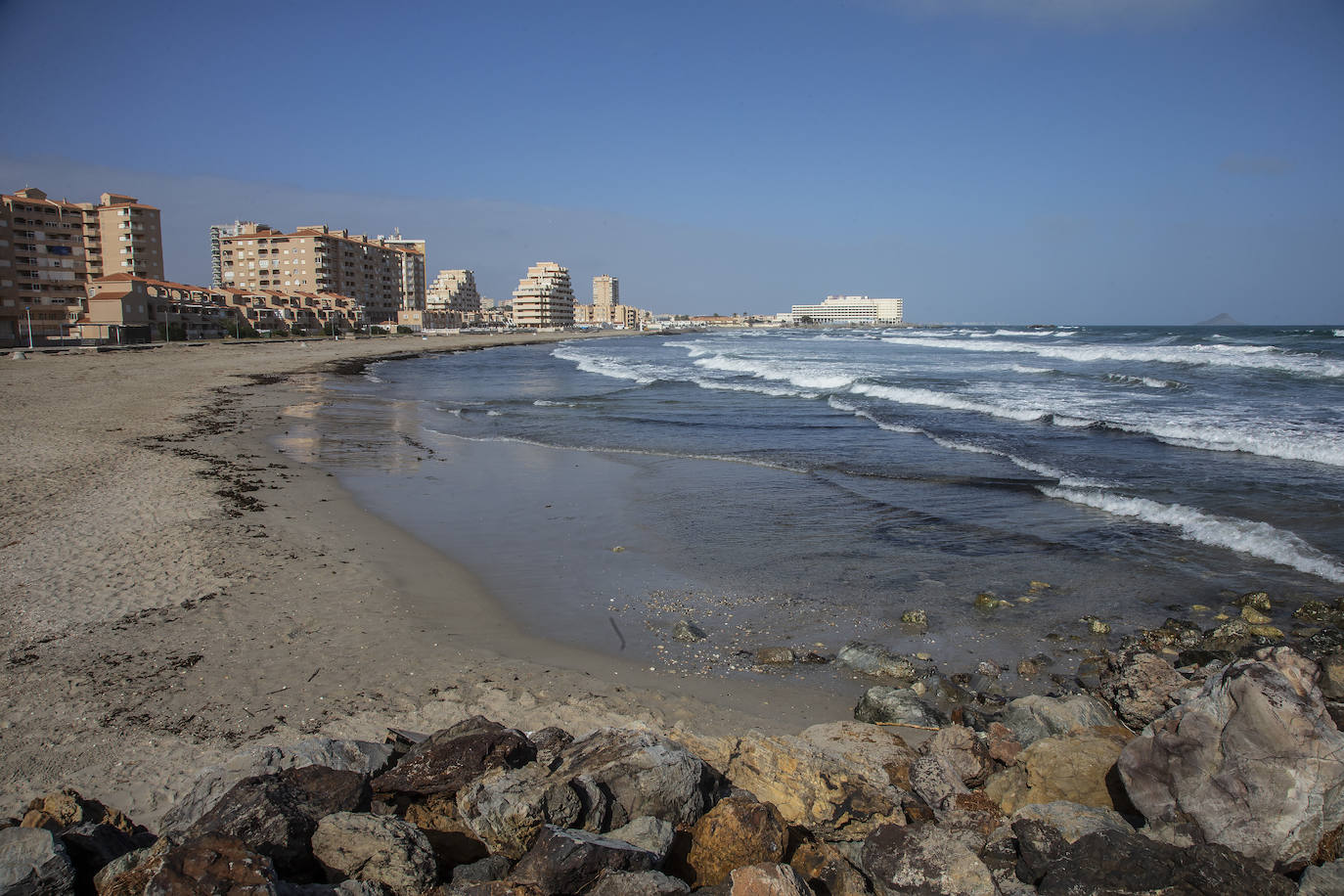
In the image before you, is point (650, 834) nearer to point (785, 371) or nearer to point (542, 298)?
point (785, 371)

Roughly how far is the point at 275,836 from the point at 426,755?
2.68ft

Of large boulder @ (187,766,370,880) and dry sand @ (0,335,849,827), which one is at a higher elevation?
large boulder @ (187,766,370,880)

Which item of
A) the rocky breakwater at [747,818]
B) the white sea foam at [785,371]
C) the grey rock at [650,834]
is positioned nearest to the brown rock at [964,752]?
the rocky breakwater at [747,818]

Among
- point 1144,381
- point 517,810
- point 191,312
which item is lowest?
point 517,810

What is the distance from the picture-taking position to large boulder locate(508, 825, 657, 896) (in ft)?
10.1

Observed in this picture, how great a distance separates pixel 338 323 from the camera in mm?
97000

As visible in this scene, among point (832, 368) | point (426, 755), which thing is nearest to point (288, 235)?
point (832, 368)

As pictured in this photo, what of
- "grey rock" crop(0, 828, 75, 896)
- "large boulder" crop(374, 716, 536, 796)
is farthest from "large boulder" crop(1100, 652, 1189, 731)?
"grey rock" crop(0, 828, 75, 896)

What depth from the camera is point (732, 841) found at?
3377 mm

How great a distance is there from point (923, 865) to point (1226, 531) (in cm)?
855

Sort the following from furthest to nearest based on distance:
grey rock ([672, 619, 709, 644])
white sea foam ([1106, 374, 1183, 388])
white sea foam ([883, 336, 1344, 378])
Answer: white sea foam ([883, 336, 1344, 378])
white sea foam ([1106, 374, 1183, 388])
grey rock ([672, 619, 709, 644])

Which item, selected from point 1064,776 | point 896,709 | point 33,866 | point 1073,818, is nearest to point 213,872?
point 33,866

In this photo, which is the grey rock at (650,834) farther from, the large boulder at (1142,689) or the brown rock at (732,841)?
the large boulder at (1142,689)

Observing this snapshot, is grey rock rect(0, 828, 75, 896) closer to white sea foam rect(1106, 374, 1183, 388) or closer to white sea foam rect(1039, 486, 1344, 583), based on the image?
white sea foam rect(1039, 486, 1344, 583)
